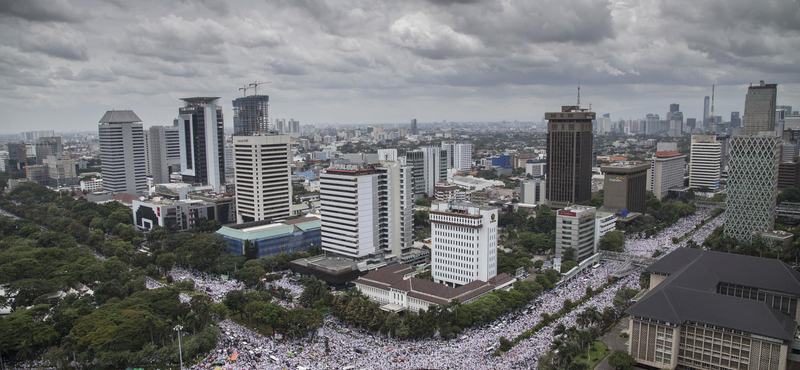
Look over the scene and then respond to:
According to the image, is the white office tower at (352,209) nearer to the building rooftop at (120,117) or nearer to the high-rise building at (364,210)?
the high-rise building at (364,210)

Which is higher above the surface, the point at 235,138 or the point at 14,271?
the point at 235,138

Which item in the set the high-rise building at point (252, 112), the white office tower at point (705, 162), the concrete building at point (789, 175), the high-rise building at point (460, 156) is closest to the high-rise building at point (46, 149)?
the high-rise building at point (252, 112)

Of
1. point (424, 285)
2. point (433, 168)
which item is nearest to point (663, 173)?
point (433, 168)

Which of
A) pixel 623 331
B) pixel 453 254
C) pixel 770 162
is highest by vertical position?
pixel 770 162

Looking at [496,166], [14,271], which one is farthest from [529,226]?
[496,166]

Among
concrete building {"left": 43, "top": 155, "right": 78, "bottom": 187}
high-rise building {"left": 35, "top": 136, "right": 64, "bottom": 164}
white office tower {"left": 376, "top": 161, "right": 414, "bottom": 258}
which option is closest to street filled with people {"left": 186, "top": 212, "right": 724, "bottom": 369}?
white office tower {"left": 376, "top": 161, "right": 414, "bottom": 258}

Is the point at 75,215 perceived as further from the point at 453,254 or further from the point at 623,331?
the point at 623,331

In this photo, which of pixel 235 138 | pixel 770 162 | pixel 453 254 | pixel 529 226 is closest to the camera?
pixel 453 254
